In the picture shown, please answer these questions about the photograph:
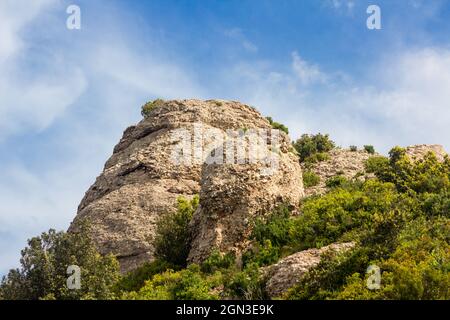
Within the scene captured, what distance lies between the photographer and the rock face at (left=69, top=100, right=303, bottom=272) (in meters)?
33.7

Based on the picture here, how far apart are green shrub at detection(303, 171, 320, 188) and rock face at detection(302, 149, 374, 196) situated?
0.82ft

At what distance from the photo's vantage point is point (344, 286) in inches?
973

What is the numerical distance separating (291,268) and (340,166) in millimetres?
20183

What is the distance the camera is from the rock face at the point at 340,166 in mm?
43531

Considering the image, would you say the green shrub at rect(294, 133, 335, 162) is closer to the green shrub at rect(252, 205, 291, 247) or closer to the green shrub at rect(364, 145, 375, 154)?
the green shrub at rect(364, 145, 375, 154)

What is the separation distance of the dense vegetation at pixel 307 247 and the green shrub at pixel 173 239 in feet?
0.16

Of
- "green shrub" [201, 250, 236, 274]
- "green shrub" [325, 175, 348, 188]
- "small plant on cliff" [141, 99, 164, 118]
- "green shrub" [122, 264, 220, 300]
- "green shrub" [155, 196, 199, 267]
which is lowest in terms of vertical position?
"green shrub" [122, 264, 220, 300]

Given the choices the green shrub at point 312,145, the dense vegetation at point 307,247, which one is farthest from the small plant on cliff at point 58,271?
the green shrub at point 312,145

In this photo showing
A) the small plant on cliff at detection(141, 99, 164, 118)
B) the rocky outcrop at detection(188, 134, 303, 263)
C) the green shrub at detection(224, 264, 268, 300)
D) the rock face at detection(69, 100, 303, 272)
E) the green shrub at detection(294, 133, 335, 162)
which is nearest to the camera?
the green shrub at detection(224, 264, 268, 300)
